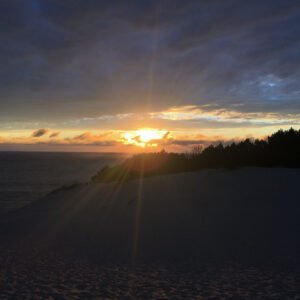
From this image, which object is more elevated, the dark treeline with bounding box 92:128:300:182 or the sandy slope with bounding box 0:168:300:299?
the dark treeline with bounding box 92:128:300:182

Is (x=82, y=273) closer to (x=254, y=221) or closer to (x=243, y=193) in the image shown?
(x=254, y=221)

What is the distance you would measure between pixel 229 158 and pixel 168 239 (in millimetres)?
9059

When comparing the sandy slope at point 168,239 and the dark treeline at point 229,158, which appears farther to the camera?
the dark treeline at point 229,158

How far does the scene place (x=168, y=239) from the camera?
39.4 ft

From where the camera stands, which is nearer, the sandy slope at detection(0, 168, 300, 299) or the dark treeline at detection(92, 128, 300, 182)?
the sandy slope at detection(0, 168, 300, 299)

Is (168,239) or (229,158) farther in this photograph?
(229,158)

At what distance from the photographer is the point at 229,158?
65.5ft

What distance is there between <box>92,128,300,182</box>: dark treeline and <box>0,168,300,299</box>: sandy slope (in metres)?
1.08

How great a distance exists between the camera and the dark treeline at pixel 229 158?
18.8 metres

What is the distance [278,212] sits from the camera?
13.6 meters

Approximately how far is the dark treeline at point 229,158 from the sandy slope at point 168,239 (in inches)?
42.6

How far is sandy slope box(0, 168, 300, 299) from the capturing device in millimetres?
7727

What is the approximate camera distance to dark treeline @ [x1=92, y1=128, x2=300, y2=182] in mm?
18766

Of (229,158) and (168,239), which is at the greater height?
(229,158)
